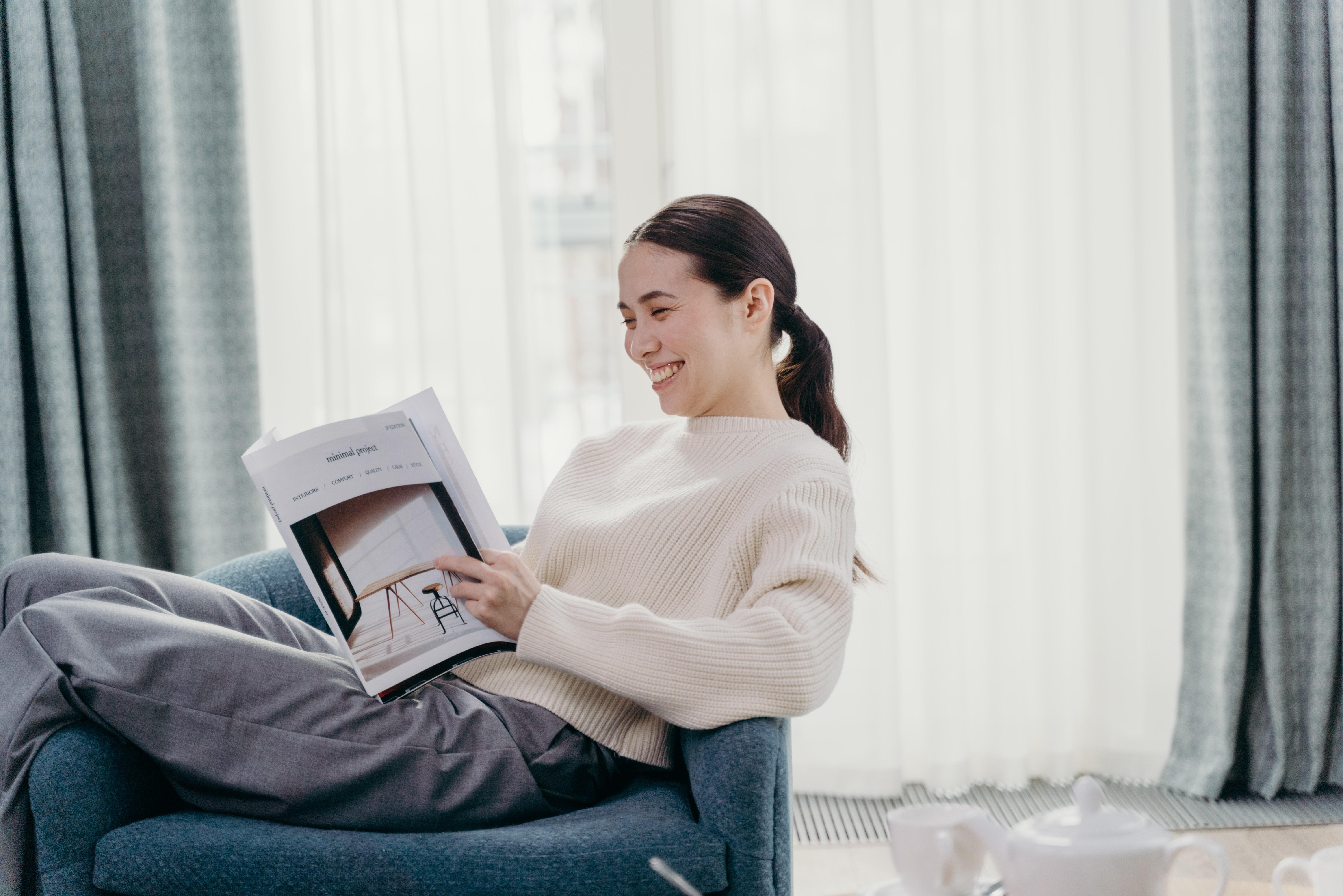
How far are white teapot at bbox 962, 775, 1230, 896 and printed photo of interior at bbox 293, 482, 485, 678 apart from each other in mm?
717

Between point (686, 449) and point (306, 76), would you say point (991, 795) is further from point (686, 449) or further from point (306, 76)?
point (306, 76)

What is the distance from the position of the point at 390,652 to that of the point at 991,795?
1583 millimetres

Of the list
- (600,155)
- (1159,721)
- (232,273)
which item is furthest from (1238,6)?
(232,273)

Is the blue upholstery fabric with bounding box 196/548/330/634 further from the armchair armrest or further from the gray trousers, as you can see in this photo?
the armchair armrest

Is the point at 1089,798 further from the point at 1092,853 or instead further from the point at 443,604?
the point at 443,604

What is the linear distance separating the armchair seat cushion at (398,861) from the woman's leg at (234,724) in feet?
0.15

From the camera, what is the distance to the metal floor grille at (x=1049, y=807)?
203 cm

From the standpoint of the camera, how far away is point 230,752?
1.05 meters

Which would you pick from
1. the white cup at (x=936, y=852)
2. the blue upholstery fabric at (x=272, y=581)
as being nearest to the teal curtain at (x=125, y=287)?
the blue upholstery fabric at (x=272, y=581)

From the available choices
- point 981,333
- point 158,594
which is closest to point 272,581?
point 158,594

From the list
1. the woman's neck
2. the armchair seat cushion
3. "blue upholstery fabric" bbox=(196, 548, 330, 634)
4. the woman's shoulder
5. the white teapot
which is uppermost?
the woman's neck

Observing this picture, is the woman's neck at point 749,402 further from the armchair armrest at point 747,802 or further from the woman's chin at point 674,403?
the armchair armrest at point 747,802

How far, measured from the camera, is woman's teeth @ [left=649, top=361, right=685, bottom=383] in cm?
141

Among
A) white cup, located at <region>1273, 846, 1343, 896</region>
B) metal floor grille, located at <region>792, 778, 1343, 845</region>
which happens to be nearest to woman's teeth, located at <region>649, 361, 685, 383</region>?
white cup, located at <region>1273, 846, 1343, 896</region>
